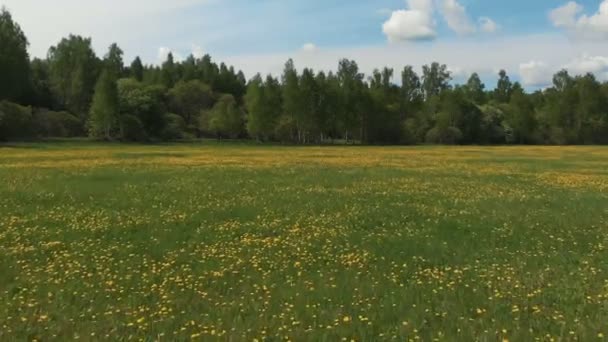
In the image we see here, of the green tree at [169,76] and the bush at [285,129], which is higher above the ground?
the green tree at [169,76]

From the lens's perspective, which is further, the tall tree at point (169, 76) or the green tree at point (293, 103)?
the tall tree at point (169, 76)

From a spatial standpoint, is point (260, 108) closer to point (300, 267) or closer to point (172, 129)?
point (172, 129)

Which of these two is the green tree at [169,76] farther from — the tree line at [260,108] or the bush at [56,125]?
the bush at [56,125]

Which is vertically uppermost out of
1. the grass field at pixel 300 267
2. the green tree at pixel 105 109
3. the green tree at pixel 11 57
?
the green tree at pixel 11 57

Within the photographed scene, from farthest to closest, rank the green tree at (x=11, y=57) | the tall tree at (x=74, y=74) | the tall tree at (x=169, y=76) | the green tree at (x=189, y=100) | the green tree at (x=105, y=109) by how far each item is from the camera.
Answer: the tall tree at (x=169, y=76) < the green tree at (x=189, y=100) < the tall tree at (x=74, y=74) < the green tree at (x=105, y=109) < the green tree at (x=11, y=57)

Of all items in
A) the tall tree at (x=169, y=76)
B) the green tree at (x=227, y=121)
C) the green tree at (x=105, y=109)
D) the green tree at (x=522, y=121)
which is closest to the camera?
the green tree at (x=105, y=109)

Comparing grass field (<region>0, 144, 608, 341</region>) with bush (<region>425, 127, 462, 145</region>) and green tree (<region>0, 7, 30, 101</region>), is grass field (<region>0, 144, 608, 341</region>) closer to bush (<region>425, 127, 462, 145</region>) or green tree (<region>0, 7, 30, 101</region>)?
green tree (<region>0, 7, 30, 101</region>)

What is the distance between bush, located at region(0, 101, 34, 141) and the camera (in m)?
82.6

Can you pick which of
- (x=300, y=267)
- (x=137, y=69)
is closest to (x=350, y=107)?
(x=137, y=69)

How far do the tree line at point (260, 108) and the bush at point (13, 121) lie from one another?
37 centimetres

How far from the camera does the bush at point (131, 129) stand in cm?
10606

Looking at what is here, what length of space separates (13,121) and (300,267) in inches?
3348

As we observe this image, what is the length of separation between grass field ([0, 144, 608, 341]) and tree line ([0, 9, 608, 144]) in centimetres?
7877

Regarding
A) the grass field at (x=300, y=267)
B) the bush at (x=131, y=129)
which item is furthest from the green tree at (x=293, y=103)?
the grass field at (x=300, y=267)
